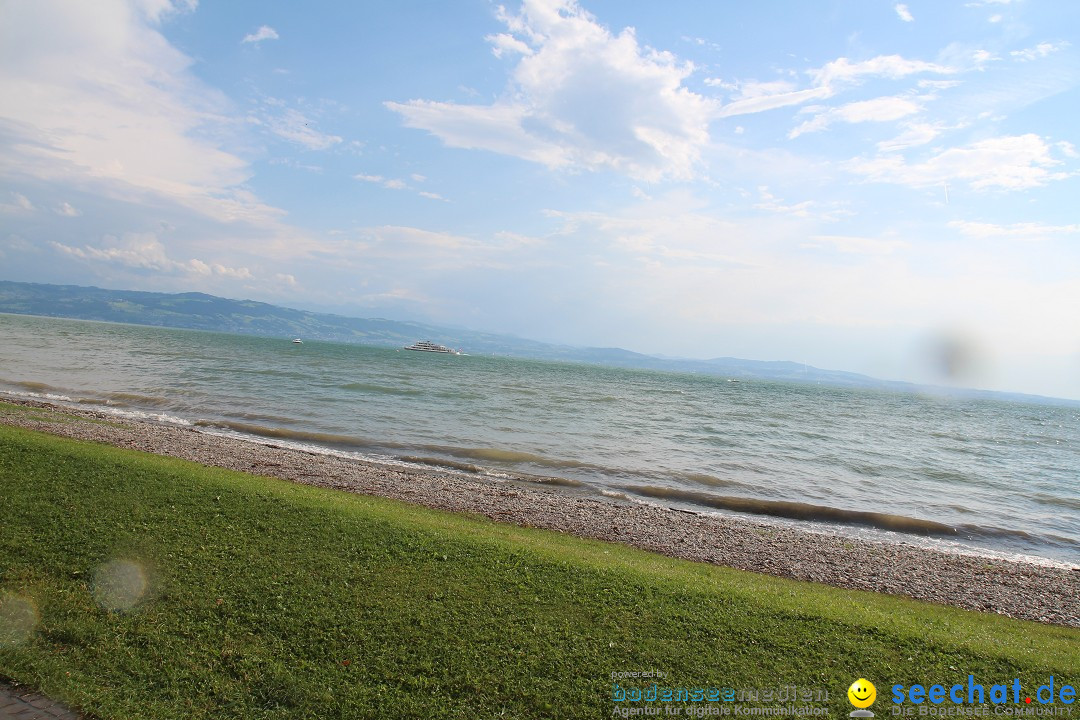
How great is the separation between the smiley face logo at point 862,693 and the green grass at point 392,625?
0.10 metres

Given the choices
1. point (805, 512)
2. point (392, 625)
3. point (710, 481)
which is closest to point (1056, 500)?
point (805, 512)

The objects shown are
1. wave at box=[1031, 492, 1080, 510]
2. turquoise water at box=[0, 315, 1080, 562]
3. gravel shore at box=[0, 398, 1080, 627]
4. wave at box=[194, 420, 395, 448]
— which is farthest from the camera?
wave at box=[1031, 492, 1080, 510]

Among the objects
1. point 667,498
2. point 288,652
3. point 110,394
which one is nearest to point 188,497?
point 288,652

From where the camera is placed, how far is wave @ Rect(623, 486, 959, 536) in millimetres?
17877

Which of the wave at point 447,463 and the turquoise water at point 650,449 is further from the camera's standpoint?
the wave at point 447,463

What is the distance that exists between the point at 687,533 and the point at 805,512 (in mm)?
6896

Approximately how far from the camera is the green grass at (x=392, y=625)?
18.5 ft

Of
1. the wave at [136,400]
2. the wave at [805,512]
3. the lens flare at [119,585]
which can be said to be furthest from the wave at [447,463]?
the wave at [136,400]

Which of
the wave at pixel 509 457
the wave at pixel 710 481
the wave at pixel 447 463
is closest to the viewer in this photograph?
the wave at pixel 447 463

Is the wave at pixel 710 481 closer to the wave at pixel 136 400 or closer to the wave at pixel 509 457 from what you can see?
the wave at pixel 509 457

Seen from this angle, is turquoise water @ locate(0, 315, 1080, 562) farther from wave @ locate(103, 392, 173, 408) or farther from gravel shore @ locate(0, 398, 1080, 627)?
gravel shore @ locate(0, 398, 1080, 627)

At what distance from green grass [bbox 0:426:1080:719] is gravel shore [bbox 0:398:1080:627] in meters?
1.72

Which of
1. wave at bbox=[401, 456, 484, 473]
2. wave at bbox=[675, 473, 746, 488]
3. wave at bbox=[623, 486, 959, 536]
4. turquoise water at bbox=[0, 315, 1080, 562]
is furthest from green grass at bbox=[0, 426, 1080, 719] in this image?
wave at bbox=[675, 473, 746, 488]

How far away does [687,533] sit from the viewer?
13750 mm
